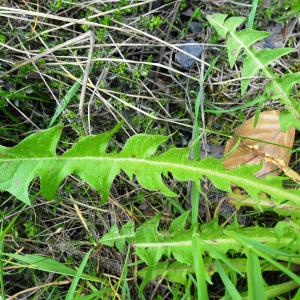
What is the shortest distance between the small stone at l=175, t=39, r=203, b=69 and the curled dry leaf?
16.0 inches

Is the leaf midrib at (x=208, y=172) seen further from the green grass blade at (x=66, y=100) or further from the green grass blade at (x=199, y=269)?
the green grass blade at (x=66, y=100)

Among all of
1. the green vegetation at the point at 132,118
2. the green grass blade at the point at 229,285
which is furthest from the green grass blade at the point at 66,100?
the green grass blade at the point at 229,285

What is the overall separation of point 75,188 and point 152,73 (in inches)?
26.2

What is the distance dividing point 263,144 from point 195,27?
66cm

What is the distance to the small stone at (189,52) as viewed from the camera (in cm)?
228

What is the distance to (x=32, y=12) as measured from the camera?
216 cm

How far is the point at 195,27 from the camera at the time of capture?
232 cm

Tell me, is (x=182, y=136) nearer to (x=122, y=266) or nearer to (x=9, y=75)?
(x=122, y=266)

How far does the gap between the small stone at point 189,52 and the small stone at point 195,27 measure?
7cm

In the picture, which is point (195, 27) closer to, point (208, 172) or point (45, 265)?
point (208, 172)

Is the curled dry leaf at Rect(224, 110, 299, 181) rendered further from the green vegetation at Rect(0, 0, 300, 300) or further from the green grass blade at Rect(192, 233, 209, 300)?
the green grass blade at Rect(192, 233, 209, 300)

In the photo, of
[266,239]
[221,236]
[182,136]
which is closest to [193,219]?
[221,236]

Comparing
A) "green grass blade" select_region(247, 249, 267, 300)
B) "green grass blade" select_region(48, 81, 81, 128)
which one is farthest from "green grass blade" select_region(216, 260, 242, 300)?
"green grass blade" select_region(48, 81, 81, 128)

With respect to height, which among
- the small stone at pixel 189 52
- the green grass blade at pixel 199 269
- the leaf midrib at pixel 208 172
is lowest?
the green grass blade at pixel 199 269
